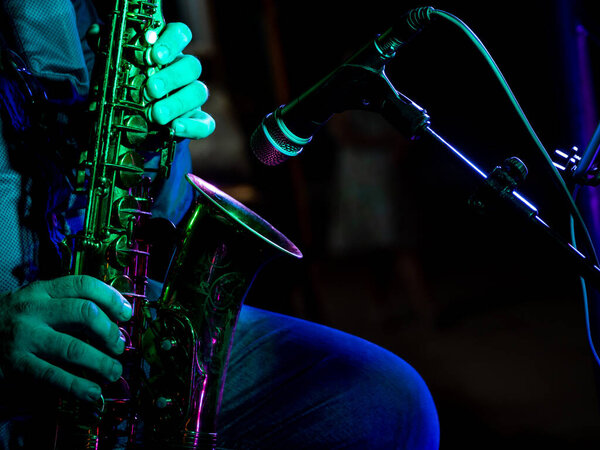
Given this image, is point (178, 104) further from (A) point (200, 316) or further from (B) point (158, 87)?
(A) point (200, 316)

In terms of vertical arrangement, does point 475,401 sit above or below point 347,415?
below

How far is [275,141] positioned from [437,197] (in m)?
5.92

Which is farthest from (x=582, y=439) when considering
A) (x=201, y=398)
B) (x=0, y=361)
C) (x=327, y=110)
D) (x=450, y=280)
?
(x=450, y=280)

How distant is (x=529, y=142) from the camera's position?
3.39 ft

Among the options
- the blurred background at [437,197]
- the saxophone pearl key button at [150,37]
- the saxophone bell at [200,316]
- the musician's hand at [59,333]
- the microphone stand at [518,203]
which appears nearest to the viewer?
the microphone stand at [518,203]

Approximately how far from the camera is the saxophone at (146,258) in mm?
1359

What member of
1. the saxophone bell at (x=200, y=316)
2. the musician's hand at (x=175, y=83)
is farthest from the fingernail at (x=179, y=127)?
the saxophone bell at (x=200, y=316)

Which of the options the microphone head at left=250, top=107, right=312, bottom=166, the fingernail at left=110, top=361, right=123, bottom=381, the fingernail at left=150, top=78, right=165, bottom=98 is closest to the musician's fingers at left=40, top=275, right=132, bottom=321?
the fingernail at left=110, top=361, right=123, bottom=381

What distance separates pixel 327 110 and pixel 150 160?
2.55 feet

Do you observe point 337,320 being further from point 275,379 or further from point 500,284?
point 275,379

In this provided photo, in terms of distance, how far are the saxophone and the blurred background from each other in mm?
710

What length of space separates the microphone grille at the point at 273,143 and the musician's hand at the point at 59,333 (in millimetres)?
438

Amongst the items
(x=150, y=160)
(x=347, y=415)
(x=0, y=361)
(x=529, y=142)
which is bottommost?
(x=347, y=415)

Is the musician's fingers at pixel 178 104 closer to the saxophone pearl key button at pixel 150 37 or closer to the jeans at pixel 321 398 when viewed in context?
the saxophone pearl key button at pixel 150 37
